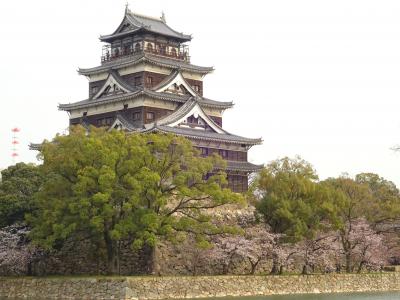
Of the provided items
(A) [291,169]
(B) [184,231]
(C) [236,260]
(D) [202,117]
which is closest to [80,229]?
(B) [184,231]

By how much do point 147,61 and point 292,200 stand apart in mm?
13585

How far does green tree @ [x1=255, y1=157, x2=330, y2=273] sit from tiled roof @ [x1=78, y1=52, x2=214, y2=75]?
445 inches

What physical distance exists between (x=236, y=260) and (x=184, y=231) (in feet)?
17.7

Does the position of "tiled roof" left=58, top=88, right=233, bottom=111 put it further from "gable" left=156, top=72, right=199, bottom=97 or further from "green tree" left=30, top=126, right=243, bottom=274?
"green tree" left=30, top=126, right=243, bottom=274

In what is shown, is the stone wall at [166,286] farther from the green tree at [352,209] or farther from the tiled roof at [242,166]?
the tiled roof at [242,166]

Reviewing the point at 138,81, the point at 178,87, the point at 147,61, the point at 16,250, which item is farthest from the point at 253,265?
the point at 147,61

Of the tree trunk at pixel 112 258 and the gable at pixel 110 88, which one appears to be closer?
the tree trunk at pixel 112 258

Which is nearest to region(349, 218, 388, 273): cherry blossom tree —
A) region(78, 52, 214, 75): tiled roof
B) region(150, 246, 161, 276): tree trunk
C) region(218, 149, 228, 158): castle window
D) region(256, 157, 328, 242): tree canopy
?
region(256, 157, 328, 242): tree canopy

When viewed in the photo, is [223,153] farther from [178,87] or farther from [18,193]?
[18,193]

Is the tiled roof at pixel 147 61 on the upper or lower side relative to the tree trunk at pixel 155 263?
upper

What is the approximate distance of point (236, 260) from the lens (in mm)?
39875

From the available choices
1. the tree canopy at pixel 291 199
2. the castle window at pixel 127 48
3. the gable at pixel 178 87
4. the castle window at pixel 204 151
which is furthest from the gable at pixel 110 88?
the tree canopy at pixel 291 199

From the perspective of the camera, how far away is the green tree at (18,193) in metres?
36.3

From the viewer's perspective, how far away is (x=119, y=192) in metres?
33.5
